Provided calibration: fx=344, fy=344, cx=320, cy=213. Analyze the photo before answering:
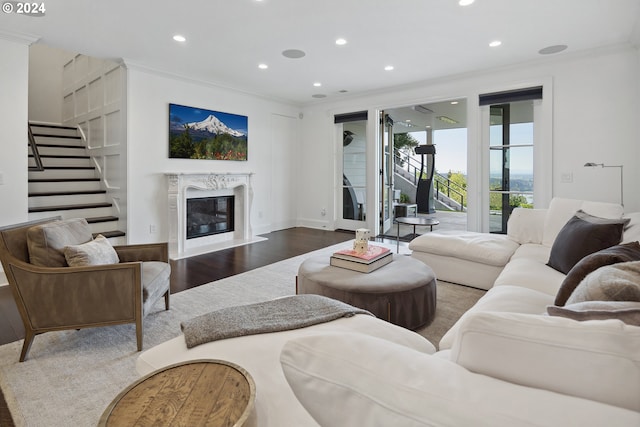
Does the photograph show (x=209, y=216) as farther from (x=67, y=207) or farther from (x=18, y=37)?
(x=18, y=37)

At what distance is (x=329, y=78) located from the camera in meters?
5.46

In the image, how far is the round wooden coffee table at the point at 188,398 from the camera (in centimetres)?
76

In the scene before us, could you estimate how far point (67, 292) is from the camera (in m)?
2.13

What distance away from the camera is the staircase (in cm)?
462

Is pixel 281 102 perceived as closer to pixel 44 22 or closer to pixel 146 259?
pixel 44 22

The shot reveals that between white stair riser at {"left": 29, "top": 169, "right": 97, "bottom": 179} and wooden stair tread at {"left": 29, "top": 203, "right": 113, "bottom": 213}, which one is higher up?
white stair riser at {"left": 29, "top": 169, "right": 97, "bottom": 179}

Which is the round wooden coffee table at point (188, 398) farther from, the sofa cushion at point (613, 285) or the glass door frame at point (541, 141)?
the glass door frame at point (541, 141)

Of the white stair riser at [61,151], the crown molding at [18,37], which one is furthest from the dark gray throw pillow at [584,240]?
the white stair riser at [61,151]

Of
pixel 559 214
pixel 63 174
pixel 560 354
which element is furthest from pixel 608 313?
pixel 63 174

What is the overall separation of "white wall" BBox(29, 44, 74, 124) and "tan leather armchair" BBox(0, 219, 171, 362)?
5.90 meters

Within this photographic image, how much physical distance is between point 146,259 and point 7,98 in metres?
2.71

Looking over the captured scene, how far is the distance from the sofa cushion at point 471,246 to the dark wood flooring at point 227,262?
200 centimetres

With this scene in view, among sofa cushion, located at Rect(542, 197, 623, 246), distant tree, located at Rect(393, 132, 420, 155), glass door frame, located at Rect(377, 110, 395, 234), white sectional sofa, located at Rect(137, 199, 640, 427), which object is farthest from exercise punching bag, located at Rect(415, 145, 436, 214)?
white sectional sofa, located at Rect(137, 199, 640, 427)

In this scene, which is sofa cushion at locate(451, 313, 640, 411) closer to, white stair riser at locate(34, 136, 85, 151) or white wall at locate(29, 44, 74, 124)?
white stair riser at locate(34, 136, 85, 151)
